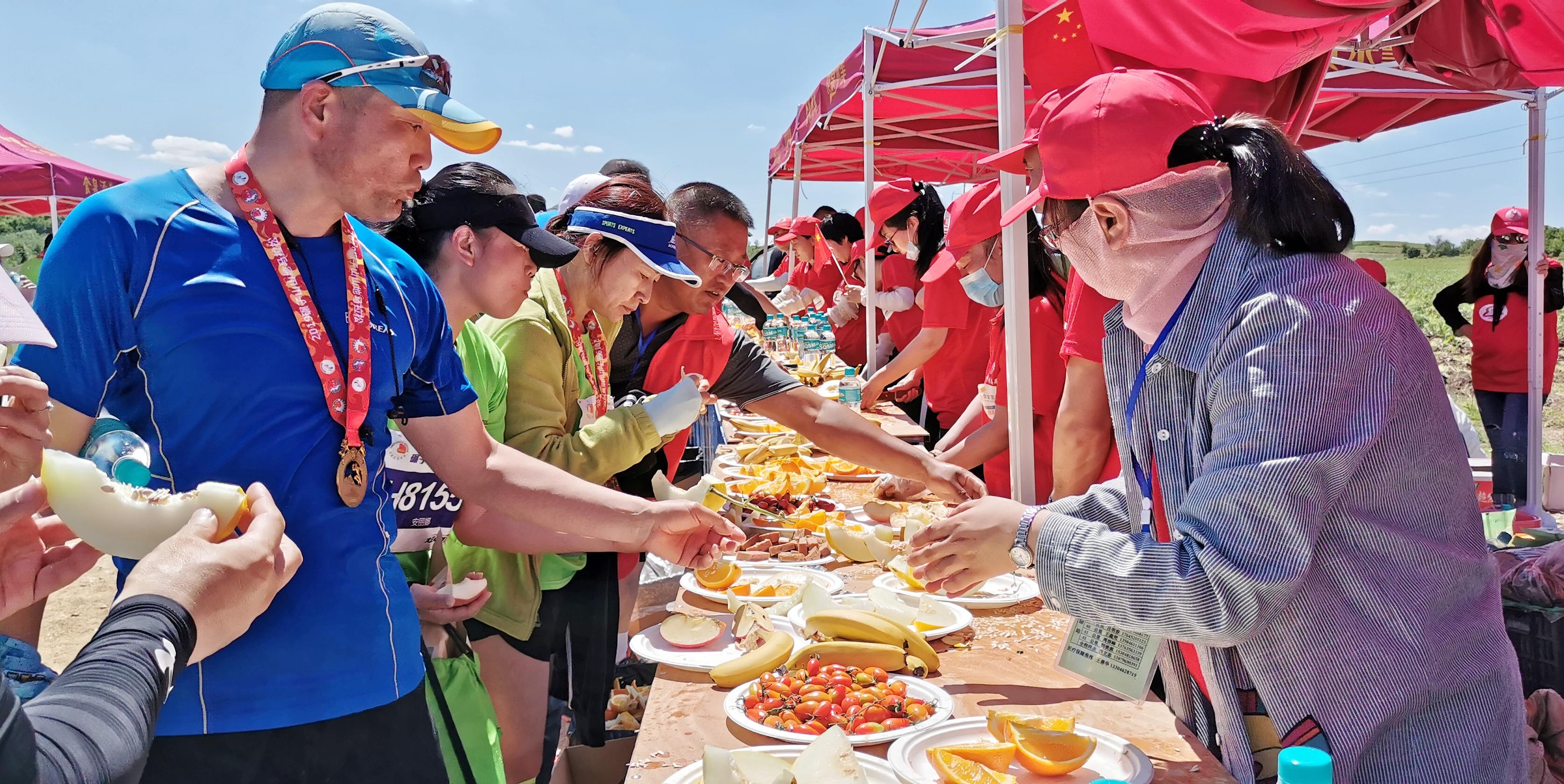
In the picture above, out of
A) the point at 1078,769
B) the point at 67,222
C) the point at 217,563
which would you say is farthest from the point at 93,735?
the point at 1078,769

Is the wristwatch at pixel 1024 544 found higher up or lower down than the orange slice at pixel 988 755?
higher up

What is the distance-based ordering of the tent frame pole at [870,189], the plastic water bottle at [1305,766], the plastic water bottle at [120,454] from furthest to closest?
the tent frame pole at [870,189] → the plastic water bottle at [120,454] → the plastic water bottle at [1305,766]

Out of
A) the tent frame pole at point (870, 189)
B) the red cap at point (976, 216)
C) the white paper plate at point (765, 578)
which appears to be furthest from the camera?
the tent frame pole at point (870, 189)

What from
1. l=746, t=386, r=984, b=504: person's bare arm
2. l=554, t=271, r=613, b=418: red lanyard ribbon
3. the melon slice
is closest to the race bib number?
l=554, t=271, r=613, b=418: red lanyard ribbon

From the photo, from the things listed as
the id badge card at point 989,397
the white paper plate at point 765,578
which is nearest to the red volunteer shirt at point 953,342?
the id badge card at point 989,397

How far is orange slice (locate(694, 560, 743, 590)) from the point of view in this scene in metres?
2.66

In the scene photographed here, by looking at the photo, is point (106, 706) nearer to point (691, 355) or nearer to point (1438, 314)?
point (691, 355)

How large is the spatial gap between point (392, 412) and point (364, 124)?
1.94ft

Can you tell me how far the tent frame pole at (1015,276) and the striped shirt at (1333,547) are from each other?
154 centimetres

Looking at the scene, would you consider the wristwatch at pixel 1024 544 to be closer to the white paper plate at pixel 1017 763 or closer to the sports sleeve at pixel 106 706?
the white paper plate at pixel 1017 763

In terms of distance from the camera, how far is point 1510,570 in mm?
2961

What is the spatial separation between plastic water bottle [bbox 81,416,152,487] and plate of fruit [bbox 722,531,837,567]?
1.61 metres

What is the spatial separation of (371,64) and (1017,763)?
1590mm

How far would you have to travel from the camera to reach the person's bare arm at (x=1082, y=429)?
2.96 m
